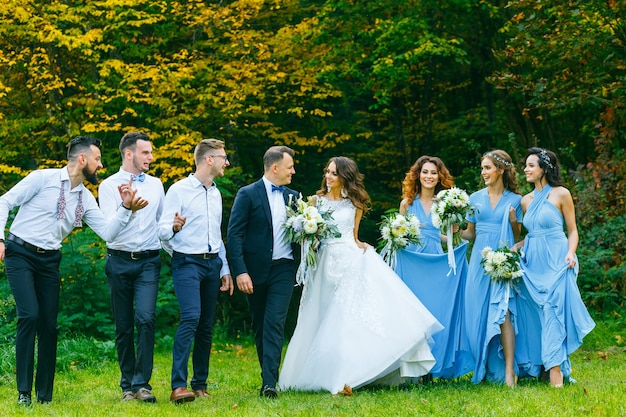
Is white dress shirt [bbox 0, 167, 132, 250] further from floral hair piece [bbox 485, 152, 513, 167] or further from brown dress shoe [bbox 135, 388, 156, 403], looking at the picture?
floral hair piece [bbox 485, 152, 513, 167]

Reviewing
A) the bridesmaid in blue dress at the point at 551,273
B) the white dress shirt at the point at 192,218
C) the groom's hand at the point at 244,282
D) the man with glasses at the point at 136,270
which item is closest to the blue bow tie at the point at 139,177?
the man with glasses at the point at 136,270

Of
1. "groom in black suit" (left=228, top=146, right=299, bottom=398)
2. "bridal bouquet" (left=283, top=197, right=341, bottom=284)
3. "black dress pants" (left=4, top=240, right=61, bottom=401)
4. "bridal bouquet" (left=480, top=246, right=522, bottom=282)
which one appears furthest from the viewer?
"bridal bouquet" (left=480, top=246, right=522, bottom=282)

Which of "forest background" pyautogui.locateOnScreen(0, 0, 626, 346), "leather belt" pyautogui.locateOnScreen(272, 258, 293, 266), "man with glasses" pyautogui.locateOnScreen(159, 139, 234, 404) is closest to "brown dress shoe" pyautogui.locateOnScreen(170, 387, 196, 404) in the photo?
"man with glasses" pyautogui.locateOnScreen(159, 139, 234, 404)

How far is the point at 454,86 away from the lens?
71.4 feet

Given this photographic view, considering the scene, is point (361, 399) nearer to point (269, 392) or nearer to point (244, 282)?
point (269, 392)

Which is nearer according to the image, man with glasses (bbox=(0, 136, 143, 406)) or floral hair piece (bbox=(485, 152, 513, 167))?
man with glasses (bbox=(0, 136, 143, 406))

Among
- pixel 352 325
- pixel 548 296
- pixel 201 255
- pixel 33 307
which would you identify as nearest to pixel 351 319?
pixel 352 325

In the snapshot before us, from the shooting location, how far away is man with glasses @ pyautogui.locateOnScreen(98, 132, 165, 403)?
273 inches

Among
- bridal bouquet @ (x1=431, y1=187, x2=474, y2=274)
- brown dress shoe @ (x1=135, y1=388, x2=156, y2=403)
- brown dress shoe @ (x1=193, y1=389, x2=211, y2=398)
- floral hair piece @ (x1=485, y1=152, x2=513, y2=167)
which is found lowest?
brown dress shoe @ (x1=193, y1=389, x2=211, y2=398)

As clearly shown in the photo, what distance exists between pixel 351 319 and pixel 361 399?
889 millimetres

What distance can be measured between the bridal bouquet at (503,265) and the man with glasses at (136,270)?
9.86 feet

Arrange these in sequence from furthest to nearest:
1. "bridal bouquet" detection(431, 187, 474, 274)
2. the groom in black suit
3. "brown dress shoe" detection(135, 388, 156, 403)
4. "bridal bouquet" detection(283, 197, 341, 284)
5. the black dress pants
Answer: "bridal bouquet" detection(431, 187, 474, 274) → "bridal bouquet" detection(283, 197, 341, 284) → the groom in black suit → "brown dress shoe" detection(135, 388, 156, 403) → the black dress pants

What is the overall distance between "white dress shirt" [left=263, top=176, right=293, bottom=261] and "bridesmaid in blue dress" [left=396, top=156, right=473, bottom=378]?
1.35 metres

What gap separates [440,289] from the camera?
8.01m
